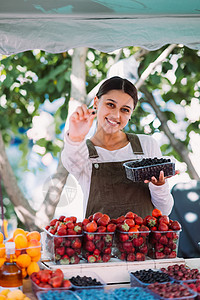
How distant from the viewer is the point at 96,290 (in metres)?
1.55

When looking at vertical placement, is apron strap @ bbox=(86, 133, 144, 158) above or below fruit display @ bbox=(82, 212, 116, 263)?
above

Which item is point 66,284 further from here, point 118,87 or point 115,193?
point 118,87

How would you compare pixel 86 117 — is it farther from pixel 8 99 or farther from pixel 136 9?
pixel 8 99

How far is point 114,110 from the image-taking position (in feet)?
9.17

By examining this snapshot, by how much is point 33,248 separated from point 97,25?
139 cm

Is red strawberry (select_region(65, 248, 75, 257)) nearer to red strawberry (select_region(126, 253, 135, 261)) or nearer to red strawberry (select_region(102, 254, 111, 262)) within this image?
red strawberry (select_region(102, 254, 111, 262))

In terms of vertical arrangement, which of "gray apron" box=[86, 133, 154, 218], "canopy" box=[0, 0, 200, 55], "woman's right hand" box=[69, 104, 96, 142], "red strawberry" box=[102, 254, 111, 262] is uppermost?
"canopy" box=[0, 0, 200, 55]

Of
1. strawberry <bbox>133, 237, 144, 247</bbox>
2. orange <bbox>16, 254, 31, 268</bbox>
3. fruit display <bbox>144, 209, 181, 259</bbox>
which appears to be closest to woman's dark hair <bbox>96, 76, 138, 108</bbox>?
fruit display <bbox>144, 209, 181, 259</bbox>

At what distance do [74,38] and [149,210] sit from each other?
3.78 ft

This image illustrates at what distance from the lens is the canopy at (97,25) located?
7.92 ft

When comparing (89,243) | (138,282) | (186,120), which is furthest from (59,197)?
(138,282)

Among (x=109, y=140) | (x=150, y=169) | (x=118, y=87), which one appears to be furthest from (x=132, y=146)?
(x=150, y=169)

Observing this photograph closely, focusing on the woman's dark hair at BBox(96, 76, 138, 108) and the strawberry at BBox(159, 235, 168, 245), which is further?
the woman's dark hair at BBox(96, 76, 138, 108)

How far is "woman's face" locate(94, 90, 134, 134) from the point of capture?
2789 mm
